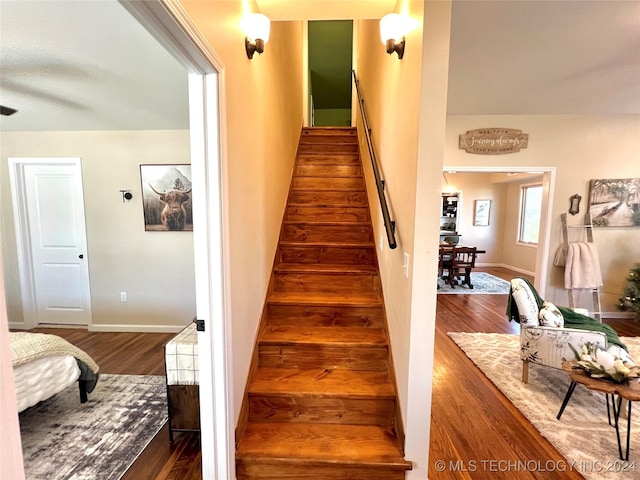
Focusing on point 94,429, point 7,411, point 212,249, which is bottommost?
point 94,429

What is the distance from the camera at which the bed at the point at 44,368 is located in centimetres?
184

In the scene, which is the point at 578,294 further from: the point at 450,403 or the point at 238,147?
the point at 238,147

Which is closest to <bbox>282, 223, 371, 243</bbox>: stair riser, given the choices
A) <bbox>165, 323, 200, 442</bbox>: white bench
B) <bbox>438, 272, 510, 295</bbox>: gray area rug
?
<bbox>165, 323, 200, 442</bbox>: white bench

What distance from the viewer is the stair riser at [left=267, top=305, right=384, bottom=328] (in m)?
2.26

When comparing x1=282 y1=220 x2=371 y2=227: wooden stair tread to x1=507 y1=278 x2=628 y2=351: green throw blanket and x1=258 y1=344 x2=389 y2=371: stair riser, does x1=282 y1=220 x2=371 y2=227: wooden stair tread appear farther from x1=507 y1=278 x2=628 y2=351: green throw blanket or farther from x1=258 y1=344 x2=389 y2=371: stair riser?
x1=507 y1=278 x2=628 y2=351: green throw blanket

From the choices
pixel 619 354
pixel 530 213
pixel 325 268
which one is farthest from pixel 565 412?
pixel 530 213

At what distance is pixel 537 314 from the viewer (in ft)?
8.22

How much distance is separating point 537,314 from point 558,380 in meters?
0.66

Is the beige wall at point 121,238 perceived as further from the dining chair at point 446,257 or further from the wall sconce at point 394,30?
the dining chair at point 446,257

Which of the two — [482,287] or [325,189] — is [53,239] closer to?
[325,189]

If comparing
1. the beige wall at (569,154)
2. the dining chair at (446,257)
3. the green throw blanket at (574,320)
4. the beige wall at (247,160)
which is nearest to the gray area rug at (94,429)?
the beige wall at (247,160)

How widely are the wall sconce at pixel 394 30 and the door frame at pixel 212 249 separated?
102 centimetres

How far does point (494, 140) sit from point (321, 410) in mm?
3932

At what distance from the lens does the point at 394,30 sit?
5.44ft
